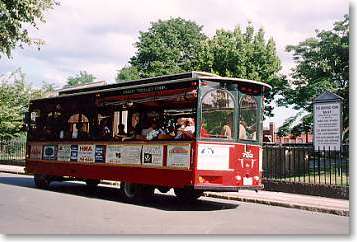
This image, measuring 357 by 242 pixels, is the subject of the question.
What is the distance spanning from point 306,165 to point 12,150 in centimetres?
2225

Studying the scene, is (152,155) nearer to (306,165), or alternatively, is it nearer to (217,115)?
(217,115)

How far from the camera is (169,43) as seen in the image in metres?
55.2

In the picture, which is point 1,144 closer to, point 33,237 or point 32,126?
point 32,126

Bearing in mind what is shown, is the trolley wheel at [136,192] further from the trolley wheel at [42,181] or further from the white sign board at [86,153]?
the trolley wheel at [42,181]

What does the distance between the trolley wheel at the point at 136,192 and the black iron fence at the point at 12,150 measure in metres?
19.1

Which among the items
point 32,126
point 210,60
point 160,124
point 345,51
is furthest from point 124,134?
point 210,60

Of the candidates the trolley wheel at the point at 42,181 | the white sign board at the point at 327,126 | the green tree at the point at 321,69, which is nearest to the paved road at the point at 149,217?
the trolley wheel at the point at 42,181

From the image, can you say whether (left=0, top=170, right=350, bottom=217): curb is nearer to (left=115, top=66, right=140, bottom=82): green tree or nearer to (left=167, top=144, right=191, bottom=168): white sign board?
(left=167, top=144, right=191, bottom=168): white sign board

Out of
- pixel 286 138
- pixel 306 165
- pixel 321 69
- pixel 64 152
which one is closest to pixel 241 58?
pixel 286 138

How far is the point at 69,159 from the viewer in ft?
51.1

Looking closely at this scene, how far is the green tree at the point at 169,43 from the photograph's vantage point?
53.7 meters

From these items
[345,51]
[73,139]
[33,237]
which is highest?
[345,51]

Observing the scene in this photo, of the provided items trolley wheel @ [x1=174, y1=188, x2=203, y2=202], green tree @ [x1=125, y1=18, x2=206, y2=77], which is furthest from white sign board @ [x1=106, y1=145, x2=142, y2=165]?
green tree @ [x1=125, y1=18, x2=206, y2=77]

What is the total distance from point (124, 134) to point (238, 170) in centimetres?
349
